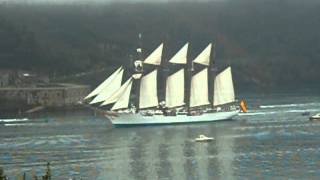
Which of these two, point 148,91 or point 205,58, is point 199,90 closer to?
point 205,58

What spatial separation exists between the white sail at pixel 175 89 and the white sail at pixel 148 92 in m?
1.65

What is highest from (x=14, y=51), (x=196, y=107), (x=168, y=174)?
(x=14, y=51)

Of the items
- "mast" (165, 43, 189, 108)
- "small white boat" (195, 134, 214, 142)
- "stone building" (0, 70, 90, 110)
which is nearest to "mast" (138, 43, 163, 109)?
"mast" (165, 43, 189, 108)

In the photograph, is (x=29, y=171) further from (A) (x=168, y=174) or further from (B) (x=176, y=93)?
(B) (x=176, y=93)

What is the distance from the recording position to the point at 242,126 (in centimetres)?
6619

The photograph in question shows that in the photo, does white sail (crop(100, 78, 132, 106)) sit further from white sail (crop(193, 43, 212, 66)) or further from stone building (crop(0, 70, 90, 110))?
stone building (crop(0, 70, 90, 110))

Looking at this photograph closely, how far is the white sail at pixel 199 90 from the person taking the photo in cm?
7556

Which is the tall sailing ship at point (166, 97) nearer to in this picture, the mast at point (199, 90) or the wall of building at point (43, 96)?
the mast at point (199, 90)

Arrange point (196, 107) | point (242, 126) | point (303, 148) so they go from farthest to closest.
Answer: point (196, 107)
point (242, 126)
point (303, 148)

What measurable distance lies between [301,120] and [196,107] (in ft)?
34.0

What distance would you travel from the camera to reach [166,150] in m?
50.3


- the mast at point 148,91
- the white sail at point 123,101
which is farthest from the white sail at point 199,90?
the white sail at point 123,101

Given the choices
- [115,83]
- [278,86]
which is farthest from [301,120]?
[278,86]

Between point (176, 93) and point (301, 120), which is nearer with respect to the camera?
point (301, 120)
